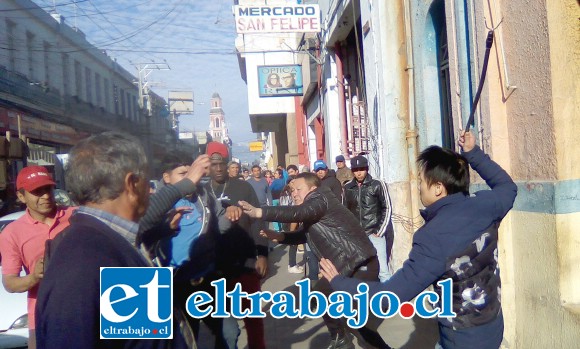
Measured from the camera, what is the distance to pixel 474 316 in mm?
2596

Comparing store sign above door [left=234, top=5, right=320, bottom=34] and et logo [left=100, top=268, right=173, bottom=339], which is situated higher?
store sign above door [left=234, top=5, right=320, bottom=34]

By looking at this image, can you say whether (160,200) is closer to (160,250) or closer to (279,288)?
(160,250)

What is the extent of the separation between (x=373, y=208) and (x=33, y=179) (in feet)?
13.0

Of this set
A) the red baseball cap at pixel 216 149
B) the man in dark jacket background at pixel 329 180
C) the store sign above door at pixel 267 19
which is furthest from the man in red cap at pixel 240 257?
the store sign above door at pixel 267 19

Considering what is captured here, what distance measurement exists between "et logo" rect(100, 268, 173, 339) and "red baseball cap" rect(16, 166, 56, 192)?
1826mm

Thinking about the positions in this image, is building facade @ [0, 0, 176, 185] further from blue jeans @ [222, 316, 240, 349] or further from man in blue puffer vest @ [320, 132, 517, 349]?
man in blue puffer vest @ [320, 132, 517, 349]

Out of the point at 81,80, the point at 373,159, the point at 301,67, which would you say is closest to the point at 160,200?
the point at 373,159

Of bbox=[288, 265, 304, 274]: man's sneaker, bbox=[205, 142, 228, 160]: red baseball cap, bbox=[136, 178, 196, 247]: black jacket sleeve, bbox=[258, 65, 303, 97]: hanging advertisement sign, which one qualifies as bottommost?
bbox=[288, 265, 304, 274]: man's sneaker

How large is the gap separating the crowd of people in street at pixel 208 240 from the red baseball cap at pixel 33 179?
1cm

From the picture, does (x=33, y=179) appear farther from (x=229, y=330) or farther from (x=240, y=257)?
(x=229, y=330)

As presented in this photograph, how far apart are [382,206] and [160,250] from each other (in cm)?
342

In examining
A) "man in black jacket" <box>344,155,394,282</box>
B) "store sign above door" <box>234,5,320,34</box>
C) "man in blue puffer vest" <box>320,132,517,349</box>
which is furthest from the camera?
"store sign above door" <box>234,5,320,34</box>

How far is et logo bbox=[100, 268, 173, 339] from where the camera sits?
1.72 m

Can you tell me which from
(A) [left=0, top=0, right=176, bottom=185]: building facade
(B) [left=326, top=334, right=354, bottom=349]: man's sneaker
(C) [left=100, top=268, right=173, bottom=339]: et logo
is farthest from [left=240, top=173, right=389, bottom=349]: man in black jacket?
(A) [left=0, top=0, right=176, bottom=185]: building facade
